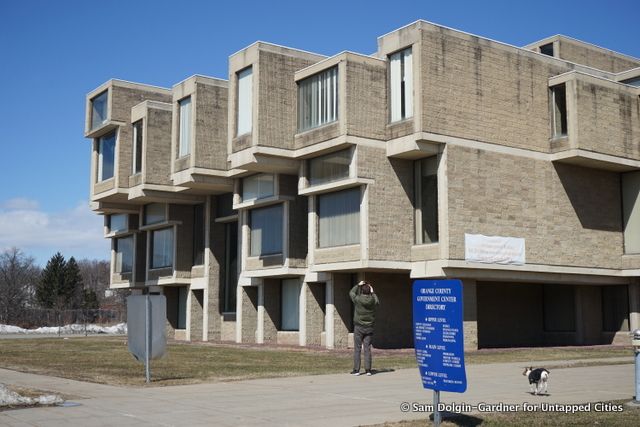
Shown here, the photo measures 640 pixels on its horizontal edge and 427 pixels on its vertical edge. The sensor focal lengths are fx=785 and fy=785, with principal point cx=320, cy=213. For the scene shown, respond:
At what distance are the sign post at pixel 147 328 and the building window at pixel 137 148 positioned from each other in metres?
29.1

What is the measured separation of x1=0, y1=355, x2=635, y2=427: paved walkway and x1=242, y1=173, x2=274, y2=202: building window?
1899 cm

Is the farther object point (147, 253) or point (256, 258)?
point (147, 253)

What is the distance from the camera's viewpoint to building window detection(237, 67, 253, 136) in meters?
33.4

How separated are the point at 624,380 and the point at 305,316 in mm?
19549

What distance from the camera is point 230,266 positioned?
4266 centimetres

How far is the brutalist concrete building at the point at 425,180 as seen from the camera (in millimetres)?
29984

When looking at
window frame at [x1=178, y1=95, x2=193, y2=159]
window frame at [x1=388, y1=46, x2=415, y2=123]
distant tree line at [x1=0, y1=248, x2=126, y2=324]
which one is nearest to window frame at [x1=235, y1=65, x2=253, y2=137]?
window frame at [x1=178, y1=95, x2=193, y2=159]

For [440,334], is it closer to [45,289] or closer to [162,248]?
[162,248]

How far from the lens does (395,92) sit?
3073cm

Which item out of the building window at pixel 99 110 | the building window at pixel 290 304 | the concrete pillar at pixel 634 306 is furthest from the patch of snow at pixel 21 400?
the building window at pixel 99 110

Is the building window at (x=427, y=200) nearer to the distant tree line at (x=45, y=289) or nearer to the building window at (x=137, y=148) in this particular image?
the building window at (x=137, y=148)

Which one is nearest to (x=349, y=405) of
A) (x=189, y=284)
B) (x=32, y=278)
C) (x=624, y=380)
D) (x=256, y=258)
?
(x=624, y=380)

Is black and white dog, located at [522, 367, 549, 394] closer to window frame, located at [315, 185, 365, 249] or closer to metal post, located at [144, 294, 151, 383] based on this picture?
metal post, located at [144, 294, 151, 383]

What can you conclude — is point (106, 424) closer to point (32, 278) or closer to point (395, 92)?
point (395, 92)
